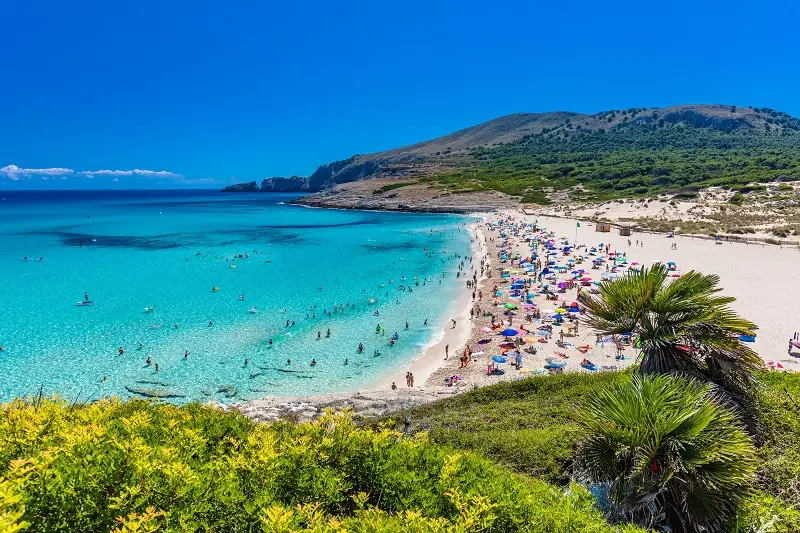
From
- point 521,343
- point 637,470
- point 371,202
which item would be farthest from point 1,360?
point 371,202

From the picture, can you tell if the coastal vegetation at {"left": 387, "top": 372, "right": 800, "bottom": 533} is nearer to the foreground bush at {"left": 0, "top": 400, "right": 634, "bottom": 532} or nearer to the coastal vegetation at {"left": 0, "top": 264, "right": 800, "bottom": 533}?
the coastal vegetation at {"left": 0, "top": 264, "right": 800, "bottom": 533}

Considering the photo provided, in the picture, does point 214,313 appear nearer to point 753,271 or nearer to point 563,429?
point 563,429

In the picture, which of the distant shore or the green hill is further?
the green hill

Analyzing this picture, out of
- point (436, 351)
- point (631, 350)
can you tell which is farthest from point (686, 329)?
point (436, 351)

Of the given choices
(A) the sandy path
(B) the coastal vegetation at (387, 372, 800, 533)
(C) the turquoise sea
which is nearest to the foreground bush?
(B) the coastal vegetation at (387, 372, 800, 533)

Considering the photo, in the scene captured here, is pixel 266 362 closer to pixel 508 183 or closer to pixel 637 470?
pixel 637 470

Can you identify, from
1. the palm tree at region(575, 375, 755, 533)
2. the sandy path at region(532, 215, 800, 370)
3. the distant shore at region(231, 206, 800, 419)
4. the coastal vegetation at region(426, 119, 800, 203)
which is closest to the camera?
the palm tree at region(575, 375, 755, 533)
